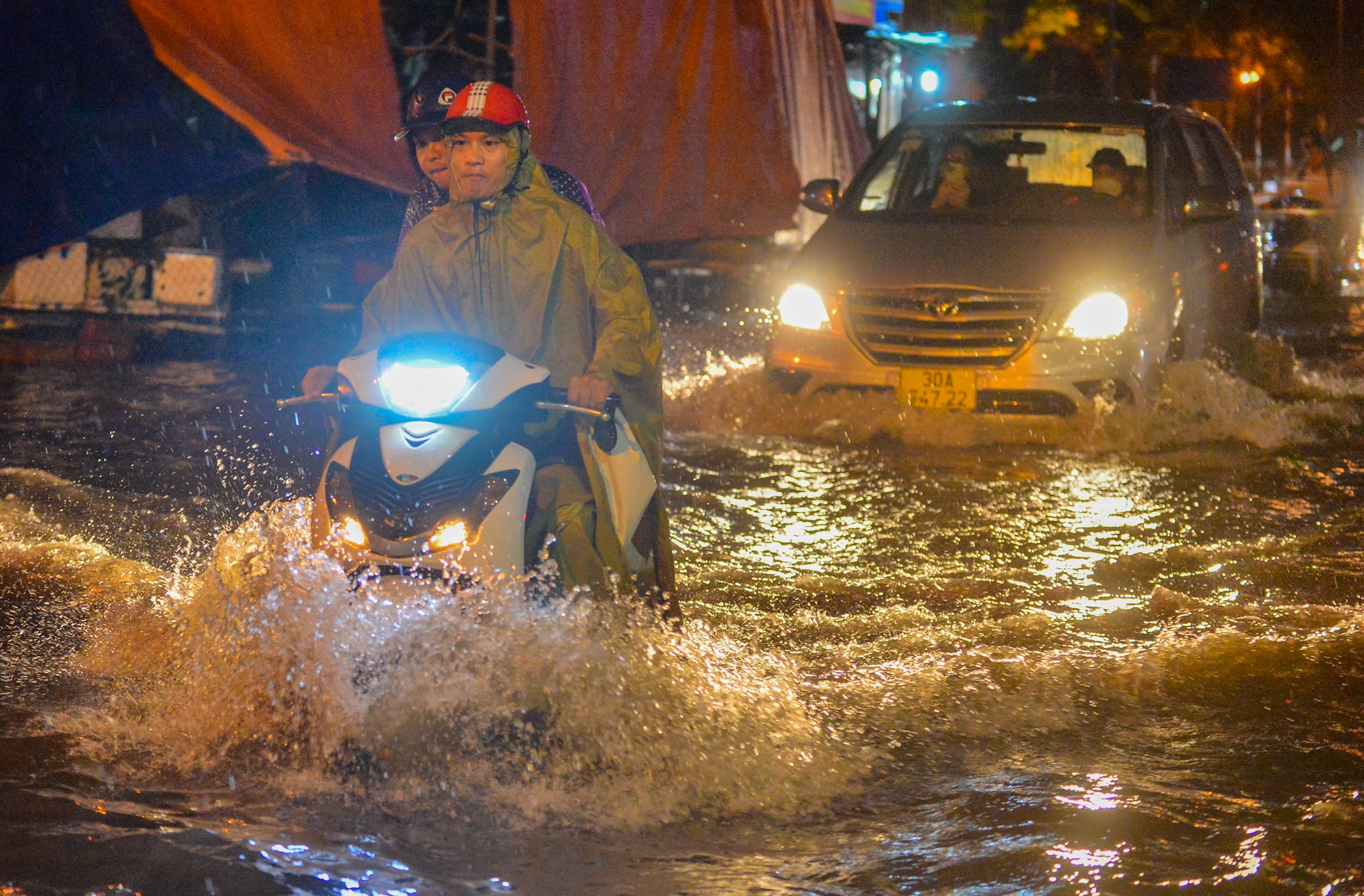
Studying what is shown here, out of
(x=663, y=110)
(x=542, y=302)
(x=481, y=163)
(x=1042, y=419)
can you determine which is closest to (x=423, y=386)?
(x=542, y=302)

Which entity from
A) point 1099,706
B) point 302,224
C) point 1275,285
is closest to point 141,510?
point 1099,706

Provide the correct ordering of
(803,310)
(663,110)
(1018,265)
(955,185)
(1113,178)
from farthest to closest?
(663,110)
(955,185)
(1113,178)
(803,310)
(1018,265)

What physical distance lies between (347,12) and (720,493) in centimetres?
591

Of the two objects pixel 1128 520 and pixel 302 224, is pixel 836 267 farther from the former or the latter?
pixel 302 224

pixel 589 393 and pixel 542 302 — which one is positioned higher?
pixel 542 302

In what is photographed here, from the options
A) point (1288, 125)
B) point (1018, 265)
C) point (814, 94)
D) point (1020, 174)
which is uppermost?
point (1288, 125)

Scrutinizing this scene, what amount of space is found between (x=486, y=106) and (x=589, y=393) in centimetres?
82

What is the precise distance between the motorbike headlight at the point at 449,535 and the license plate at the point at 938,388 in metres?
5.37

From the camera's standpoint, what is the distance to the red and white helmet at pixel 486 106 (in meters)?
4.16

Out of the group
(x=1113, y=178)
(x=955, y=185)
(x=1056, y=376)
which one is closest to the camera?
(x=1056, y=376)

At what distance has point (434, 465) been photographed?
3.79 meters

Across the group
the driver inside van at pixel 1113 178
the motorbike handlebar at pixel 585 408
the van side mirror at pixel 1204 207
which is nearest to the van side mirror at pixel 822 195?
the driver inside van at pixel 1113 178

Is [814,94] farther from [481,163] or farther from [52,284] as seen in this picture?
[481,163]

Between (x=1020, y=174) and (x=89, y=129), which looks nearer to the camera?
(x=1020, y=174)
